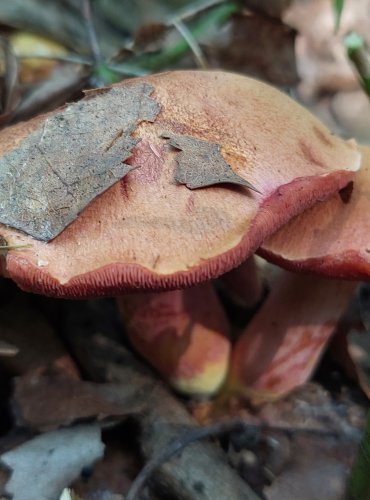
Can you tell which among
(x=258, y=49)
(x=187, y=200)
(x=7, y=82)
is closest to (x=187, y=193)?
(x=187, y=200)

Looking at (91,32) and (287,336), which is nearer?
(287,336)

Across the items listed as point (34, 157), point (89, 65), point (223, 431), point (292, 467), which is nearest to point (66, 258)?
point (34, 157)

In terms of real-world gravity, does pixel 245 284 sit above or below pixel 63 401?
above

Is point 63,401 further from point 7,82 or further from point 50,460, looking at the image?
point 7,82

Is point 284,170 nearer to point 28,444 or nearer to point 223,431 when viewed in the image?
point 223,431

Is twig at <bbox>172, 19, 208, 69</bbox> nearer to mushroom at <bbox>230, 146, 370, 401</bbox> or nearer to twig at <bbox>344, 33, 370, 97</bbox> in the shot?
mushroom at <bbox>230, 146, 370, 401</bbox>

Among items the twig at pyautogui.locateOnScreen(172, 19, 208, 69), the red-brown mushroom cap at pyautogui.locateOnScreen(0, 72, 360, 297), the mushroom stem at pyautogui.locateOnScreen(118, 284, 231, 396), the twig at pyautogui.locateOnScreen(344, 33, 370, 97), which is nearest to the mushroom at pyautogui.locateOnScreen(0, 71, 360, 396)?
the red-brown mushroom cap at pyautogui.locateOnScreen(0, 72, 360, 297)

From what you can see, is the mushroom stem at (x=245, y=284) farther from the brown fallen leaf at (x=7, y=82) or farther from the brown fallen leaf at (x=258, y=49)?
the brown fallen leaf at (x=258, y=49)

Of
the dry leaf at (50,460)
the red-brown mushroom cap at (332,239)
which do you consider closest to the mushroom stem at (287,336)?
the red-brown mushroom cap at (332,239)
